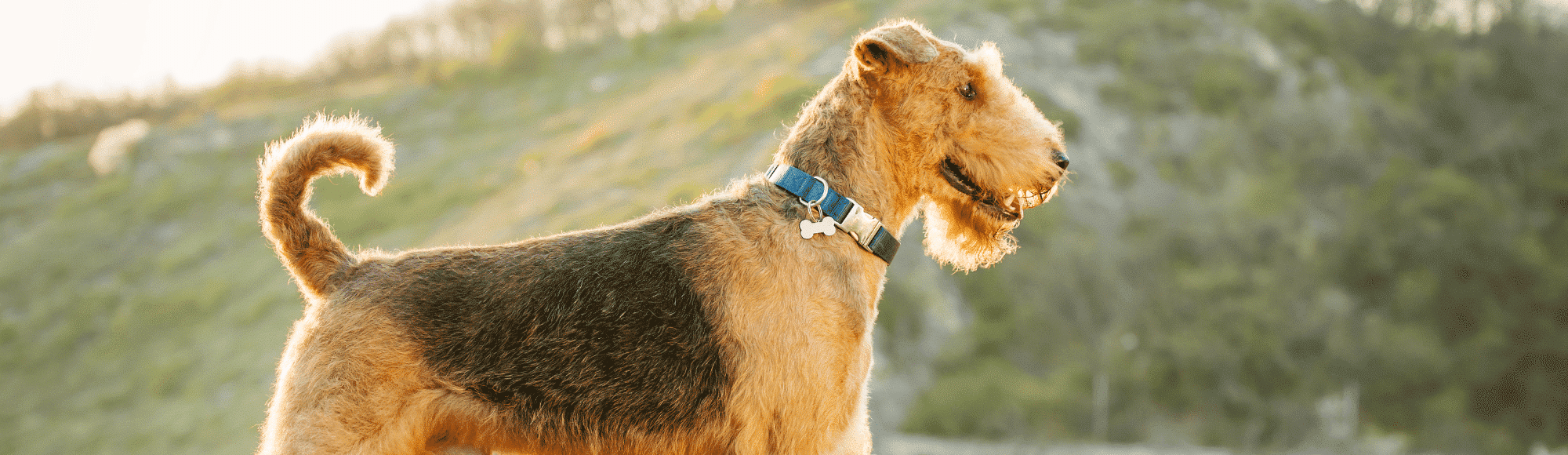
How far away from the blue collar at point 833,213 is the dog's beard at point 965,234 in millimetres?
592

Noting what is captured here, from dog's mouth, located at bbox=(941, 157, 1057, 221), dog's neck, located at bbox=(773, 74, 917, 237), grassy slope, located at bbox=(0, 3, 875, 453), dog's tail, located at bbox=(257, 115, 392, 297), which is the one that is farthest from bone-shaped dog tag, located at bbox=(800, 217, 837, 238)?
grassy slope, located at bbox=(0, 3, 875, 453)

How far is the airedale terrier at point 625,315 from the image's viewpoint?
10.6 feet

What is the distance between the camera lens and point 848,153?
12.7 feet

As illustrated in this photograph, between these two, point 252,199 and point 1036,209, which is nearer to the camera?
point 1036,209

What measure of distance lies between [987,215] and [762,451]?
1553 mm

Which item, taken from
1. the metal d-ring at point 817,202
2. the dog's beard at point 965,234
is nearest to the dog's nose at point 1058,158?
the dog's beard at point 965,234

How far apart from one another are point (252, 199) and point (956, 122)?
35.4 meters

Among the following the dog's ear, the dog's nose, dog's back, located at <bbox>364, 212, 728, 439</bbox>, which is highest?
the dog's ear

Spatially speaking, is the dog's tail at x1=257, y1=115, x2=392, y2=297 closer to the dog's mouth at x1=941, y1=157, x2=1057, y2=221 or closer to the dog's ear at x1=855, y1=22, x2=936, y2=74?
the dog's ear at x1=855, y1=22, x2=936, y2=74

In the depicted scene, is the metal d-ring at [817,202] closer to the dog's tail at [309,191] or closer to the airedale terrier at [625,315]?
the airedale terrier at [625,315]

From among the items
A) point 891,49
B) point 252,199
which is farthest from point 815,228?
point 252,199

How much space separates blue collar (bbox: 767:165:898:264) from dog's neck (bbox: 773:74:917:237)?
11cm

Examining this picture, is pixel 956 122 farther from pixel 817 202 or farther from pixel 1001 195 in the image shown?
pixel 817 202

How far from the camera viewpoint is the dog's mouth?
13.1 ft
